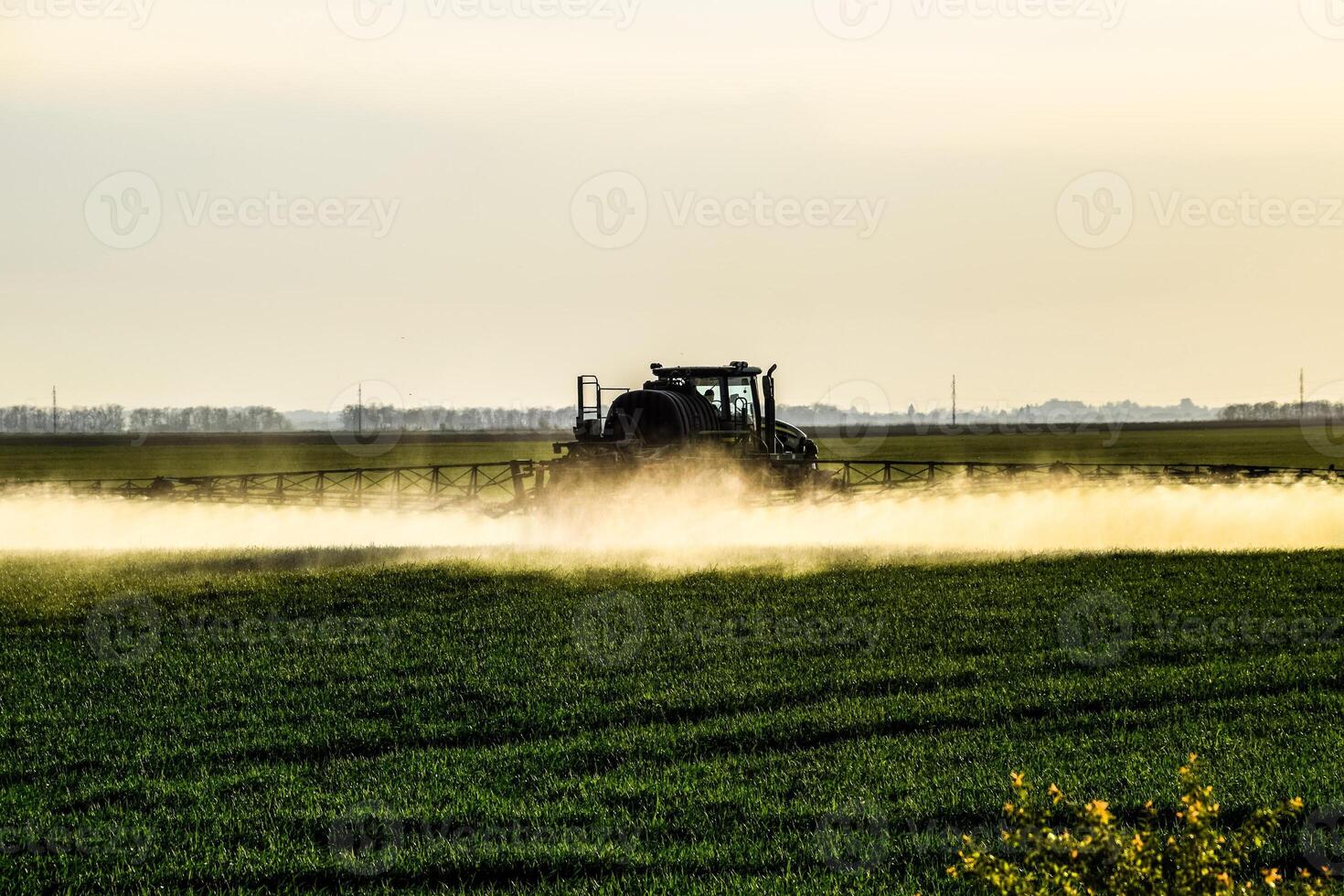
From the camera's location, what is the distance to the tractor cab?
1054 inches

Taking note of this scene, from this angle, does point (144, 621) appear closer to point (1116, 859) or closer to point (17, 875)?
point (17, 875)

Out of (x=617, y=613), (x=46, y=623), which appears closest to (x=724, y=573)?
(x=617, y=613)

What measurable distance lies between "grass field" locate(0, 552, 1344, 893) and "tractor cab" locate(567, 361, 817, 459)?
19.2 ft

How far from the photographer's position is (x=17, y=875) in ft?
28.2

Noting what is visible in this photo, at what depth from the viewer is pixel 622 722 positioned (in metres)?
12.5

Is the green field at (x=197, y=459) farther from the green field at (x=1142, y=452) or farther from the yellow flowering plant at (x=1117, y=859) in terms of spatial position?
the yellow flowering plant at (x=1117, y=859)

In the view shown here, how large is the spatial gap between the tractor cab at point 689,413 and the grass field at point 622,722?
19.2 ft

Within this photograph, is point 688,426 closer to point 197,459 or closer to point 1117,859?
point 1117,859

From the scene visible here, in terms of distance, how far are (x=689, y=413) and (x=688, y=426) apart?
30 cm

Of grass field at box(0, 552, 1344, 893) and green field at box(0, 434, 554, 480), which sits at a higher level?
green field at box(0, 434, 554, 480)

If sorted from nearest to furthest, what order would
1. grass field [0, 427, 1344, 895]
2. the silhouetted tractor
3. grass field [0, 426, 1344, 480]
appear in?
Answer: grass field [0, 427, 1344, 895] → the silhouetted tractor → grass field [0, 426, 1344, 480]

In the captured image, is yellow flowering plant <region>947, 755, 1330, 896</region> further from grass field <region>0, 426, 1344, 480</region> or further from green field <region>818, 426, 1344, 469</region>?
green field <region>818, 426, 1344, 469</region>

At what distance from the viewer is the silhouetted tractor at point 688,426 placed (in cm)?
2672

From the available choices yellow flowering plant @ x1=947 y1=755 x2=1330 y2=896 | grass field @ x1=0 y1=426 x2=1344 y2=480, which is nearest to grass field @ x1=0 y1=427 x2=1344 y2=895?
yellow flowering plant @ x1=947 y1=755 x2=1330 y2=896
